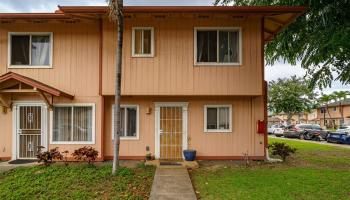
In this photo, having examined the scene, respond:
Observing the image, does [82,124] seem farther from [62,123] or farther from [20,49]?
[20,49]

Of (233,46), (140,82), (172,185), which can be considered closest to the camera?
(172,185)

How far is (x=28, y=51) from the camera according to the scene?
1344 centimetres

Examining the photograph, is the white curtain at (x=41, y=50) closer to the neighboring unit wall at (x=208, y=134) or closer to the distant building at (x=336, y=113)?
the neighboring unit wall at (x=208, y=134)

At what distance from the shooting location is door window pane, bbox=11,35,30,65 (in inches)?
529

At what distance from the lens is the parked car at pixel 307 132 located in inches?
1213

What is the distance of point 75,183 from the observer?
9.25 m

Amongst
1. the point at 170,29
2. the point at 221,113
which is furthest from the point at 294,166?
the point at 170,29

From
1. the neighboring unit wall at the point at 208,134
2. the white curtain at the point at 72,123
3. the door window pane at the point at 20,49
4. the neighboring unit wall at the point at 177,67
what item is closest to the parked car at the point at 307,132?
the neighboring unit wall at the point at 208,134

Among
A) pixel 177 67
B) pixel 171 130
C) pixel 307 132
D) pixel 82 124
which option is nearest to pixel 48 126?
pixel 82 124

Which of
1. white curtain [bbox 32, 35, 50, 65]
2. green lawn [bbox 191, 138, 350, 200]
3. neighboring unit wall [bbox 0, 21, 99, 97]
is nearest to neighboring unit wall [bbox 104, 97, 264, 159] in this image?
green lawn [bbox 191, 138, 350, 200]

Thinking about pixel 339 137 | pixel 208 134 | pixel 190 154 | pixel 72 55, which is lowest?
pixel 339 137

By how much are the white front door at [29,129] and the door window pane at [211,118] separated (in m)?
6.77

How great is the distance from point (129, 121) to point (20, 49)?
542 cm

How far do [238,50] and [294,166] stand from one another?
16.4ft
